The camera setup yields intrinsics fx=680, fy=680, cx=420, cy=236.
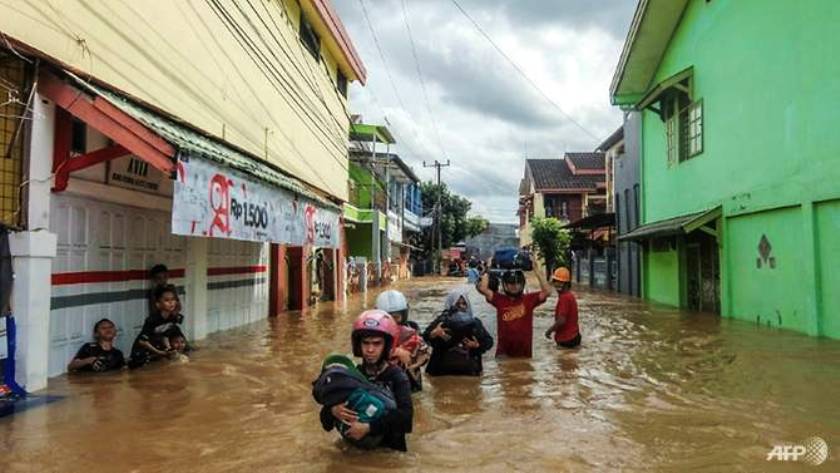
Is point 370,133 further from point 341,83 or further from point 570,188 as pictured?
point 570,188

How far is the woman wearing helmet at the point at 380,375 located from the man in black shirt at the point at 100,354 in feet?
15.2

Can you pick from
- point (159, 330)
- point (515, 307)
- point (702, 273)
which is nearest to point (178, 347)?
point (159, 330)

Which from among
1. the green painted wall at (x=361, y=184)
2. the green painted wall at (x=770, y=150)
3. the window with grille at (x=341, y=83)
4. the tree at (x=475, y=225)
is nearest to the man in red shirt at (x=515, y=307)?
the green painted wall at (x=770, y=150)

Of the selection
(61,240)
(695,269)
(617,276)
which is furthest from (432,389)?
(617,276)

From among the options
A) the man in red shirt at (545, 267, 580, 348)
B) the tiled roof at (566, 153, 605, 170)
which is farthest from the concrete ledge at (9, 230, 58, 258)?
the tiled roof at (566, 153, 605, 170)

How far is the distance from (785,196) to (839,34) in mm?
3138

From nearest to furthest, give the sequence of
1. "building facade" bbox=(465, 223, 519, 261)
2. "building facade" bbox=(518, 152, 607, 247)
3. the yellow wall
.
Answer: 1. the yellow wall
2. "building facade" bbox=(518, 152, 607, 247)
3. "building facade" bbox=(465, 223, 519, 261)

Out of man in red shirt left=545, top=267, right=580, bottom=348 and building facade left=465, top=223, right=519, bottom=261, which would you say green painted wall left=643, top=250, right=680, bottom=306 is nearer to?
man in red shirt left=545, top=267, right=580, bottom=348

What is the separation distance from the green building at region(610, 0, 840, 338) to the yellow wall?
31.4 feet

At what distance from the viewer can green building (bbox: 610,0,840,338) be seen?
11.7 metres

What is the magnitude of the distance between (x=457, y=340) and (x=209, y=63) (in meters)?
6.66

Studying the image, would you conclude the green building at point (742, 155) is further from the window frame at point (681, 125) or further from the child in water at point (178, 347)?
the child in water at point (178, 347)

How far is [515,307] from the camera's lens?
8.57 m

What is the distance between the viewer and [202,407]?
21.3 feet
